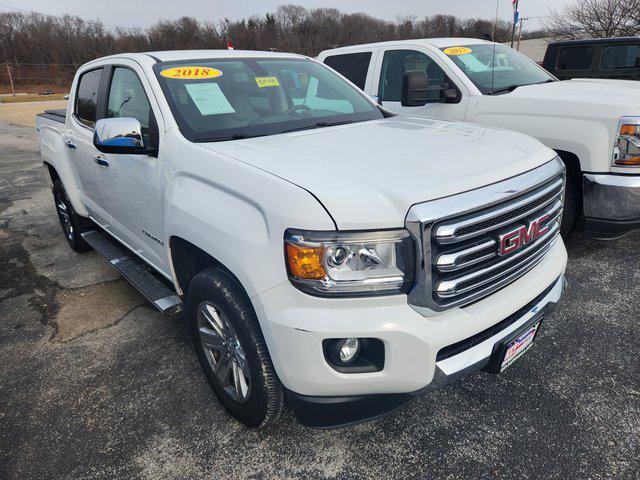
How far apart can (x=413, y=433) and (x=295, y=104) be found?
6.73ft

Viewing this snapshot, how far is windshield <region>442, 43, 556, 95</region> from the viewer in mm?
4574

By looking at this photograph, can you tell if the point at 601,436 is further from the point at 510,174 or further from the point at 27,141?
the point at 27,141

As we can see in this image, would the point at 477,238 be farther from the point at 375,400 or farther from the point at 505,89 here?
the point at 505,89

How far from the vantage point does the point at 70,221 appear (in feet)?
15.4

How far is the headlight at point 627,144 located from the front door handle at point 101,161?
3757mm

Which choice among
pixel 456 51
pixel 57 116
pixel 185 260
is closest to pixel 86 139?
pixel 57 116

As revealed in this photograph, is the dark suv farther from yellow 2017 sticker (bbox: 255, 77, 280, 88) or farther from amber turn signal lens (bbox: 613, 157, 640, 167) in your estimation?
yellow 2017 sticker (bbox: 255, 77, 280, 88)

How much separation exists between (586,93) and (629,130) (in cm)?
71

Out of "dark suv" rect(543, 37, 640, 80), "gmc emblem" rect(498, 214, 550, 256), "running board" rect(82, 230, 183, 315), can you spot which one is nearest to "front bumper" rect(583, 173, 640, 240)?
"gmc emblem" rect(498, 214, 550, 256)

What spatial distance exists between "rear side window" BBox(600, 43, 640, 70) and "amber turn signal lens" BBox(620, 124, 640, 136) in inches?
207

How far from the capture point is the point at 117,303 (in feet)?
12.1

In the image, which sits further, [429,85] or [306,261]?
[429,85]

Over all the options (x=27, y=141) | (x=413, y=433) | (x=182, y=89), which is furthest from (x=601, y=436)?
Answer: (x=27, y=141)

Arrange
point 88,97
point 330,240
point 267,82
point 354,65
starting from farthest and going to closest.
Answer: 1. point 354,65
2. point 88,97
3. point 267,82
4. point 330,240
